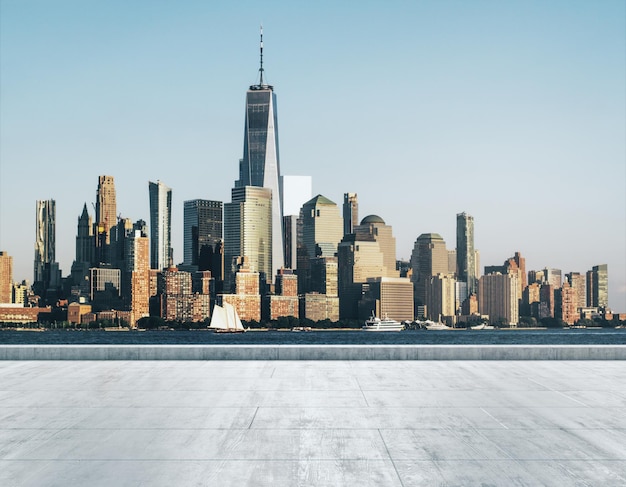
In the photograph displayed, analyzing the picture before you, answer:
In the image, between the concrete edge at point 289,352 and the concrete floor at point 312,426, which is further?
the concrete edge at point 289,352

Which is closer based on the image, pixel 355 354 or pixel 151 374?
pixel 151 374

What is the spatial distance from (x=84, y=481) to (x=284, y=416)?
24.7ft

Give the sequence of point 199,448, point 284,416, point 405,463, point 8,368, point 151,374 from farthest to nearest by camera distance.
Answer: point 8,368
point 151,374
point 284,416
point 199,448
point 405,463

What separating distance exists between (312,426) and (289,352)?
53.2 ft

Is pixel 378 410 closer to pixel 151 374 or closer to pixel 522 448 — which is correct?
pixel 522 448

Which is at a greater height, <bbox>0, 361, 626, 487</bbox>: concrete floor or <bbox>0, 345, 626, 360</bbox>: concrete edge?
<bbox>0, 345, 626, 360</bbox>: concrete edge

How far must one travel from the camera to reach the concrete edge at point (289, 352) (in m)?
36.1

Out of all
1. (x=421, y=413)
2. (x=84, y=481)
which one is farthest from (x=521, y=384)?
(x=84, y=481)

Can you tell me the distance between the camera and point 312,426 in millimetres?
20047

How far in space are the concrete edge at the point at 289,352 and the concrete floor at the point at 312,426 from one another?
137 inches

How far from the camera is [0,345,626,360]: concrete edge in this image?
36.1 metres

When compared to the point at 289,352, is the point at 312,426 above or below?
below

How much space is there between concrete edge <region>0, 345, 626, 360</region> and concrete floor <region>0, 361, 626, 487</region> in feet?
11.4

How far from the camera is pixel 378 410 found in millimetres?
22484
